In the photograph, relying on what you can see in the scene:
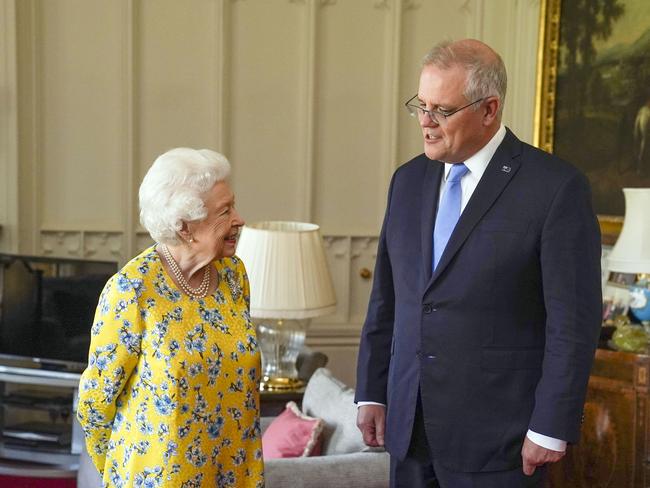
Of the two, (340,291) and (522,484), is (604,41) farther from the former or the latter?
(522,484)

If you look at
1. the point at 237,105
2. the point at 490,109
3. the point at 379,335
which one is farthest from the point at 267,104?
the point at 490,109

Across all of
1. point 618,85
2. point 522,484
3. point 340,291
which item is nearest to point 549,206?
point 522,484

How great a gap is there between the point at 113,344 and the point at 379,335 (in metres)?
0.68

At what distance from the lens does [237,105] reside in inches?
230

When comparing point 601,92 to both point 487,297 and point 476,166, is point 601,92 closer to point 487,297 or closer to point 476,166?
point 476,166

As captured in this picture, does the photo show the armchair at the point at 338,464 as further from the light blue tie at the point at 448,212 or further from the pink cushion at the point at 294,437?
the light blue tie at the point at 448,212

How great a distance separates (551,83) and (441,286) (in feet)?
11.0

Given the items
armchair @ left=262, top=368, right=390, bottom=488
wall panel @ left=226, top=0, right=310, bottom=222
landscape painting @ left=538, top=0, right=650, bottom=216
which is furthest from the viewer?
wall panel @ left=226, top=0, right=310, bottom=222

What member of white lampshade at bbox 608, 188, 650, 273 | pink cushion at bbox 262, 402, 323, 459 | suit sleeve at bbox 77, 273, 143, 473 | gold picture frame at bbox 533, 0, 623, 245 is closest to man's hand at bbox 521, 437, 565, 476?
suit sleeve at bbox 77, 273, 143, 473

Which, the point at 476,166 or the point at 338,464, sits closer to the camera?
the point at 476,166

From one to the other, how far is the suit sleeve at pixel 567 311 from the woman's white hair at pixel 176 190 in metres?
0.78

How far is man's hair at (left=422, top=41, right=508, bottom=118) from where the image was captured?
2.24 metres

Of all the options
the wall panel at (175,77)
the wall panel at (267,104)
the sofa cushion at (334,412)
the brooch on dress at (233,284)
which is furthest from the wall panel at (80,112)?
the brooch on dress at (233,284)

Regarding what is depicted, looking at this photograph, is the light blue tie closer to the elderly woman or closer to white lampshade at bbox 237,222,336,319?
the elderly woman
